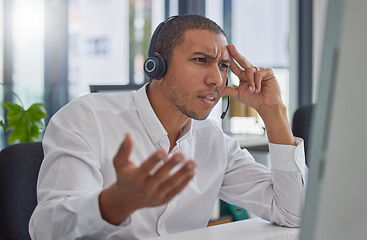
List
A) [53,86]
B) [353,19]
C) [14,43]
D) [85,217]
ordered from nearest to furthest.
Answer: [353,19], [85,217], [14,43], [53,86]

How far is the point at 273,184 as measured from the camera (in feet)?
4.48

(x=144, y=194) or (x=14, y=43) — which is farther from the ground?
(x=14, y=43)

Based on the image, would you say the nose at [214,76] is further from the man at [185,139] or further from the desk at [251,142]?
the desk at [251,142]

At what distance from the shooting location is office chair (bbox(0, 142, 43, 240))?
1104 millimetres

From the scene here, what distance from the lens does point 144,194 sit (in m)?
0.64

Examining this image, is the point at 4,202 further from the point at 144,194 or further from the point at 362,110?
the point at 362,110

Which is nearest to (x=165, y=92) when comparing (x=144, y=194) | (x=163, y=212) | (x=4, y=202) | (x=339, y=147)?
(x=163, y=212)

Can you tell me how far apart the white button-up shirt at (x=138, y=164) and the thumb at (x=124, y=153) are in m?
0.28

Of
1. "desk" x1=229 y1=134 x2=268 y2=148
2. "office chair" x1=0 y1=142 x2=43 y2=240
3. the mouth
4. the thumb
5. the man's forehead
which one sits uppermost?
the man's forehead

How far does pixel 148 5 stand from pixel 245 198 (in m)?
2.68

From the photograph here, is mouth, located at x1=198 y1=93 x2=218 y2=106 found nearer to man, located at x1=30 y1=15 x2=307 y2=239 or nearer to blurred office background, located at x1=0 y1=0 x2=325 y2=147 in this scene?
man, located at x1=30 y1=15 x2=307 y2=239

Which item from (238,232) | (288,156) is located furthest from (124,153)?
(288,156)

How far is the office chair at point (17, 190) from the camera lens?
1104 mm

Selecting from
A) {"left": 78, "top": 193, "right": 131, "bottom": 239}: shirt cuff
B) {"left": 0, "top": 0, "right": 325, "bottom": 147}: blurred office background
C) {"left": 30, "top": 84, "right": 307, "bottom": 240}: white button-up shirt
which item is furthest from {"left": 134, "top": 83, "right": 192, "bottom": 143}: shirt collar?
{"left": 0, "top": 0, "right": 325, "bottom": 147}: blurred office background
